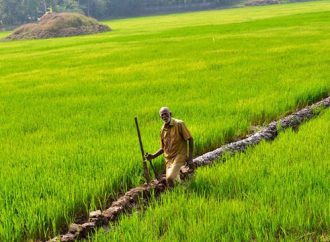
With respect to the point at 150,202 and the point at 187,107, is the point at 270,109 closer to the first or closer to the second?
the point at 187,107

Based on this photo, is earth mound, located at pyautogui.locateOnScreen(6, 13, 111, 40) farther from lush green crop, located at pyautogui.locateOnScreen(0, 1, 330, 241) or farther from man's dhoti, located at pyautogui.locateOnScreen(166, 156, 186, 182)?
man's dhoti, located at pyautogui.locateOnScreen(166, 156, 186, 182)

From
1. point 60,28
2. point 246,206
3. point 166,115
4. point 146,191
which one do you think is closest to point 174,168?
point 146,191

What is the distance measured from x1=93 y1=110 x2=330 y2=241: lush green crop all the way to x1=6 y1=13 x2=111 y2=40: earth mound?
46942 mm

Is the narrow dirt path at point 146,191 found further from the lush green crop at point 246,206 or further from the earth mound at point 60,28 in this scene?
the earth mound at point 60,28

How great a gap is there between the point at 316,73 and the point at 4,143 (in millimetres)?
7844

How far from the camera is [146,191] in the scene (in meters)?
4.73

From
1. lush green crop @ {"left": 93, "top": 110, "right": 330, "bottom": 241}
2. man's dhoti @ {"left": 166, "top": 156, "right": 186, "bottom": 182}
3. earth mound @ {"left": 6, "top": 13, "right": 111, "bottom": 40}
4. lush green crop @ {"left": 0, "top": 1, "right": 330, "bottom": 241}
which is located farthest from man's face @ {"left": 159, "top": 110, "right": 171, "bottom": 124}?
earth mound @ {"left": 6, "top": 13, "right": 111, "bottom": 40}

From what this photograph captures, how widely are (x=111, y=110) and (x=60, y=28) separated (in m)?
45.0

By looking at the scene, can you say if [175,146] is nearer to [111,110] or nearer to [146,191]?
[146,191]

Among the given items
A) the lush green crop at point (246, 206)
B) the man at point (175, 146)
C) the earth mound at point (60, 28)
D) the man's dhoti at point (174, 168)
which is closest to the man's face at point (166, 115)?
the man at point (175, 146)

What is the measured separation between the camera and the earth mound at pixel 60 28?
165ft

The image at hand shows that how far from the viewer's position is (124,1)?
98188 millimetres

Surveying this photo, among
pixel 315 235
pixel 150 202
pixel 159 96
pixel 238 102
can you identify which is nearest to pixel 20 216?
pixel 150 202

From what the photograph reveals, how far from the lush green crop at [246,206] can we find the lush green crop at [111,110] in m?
0.83
